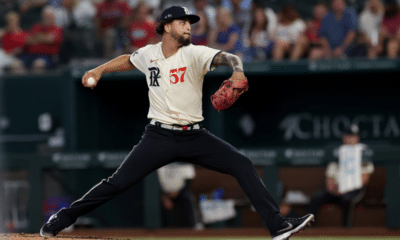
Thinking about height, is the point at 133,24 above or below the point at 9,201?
above

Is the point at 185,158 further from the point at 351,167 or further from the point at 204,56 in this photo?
the point at 351,167

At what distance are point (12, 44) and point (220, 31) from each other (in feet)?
11.0

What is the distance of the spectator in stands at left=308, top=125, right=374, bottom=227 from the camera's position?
8.18 metres

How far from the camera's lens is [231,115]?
9.33m

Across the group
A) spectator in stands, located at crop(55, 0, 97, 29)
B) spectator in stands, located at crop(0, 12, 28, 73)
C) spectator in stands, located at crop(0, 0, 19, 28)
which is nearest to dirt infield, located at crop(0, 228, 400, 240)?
spectator in stands, located at crop(0, 12, 28, 73)

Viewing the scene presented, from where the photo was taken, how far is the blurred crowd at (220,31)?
28.2ft

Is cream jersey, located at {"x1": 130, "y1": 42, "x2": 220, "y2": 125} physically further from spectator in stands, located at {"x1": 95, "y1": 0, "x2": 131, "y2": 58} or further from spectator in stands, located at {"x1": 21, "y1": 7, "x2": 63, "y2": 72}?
spectator in stands, located at {"x1": 21, "y1": 7, "x2": 63, "y2": 72}

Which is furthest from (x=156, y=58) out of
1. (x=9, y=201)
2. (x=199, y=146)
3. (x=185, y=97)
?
(x=9, y=201)

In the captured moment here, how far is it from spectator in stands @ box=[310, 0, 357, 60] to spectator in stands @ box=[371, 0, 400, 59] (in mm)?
403

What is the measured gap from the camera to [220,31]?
8820 mm

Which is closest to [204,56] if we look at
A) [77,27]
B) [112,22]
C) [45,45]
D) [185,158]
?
[185,158]

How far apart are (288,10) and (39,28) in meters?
3.85

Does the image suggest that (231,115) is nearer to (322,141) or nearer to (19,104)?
(322,141)

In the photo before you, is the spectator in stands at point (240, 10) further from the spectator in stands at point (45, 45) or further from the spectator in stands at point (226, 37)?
the spectator in stands at point (45, 45)
